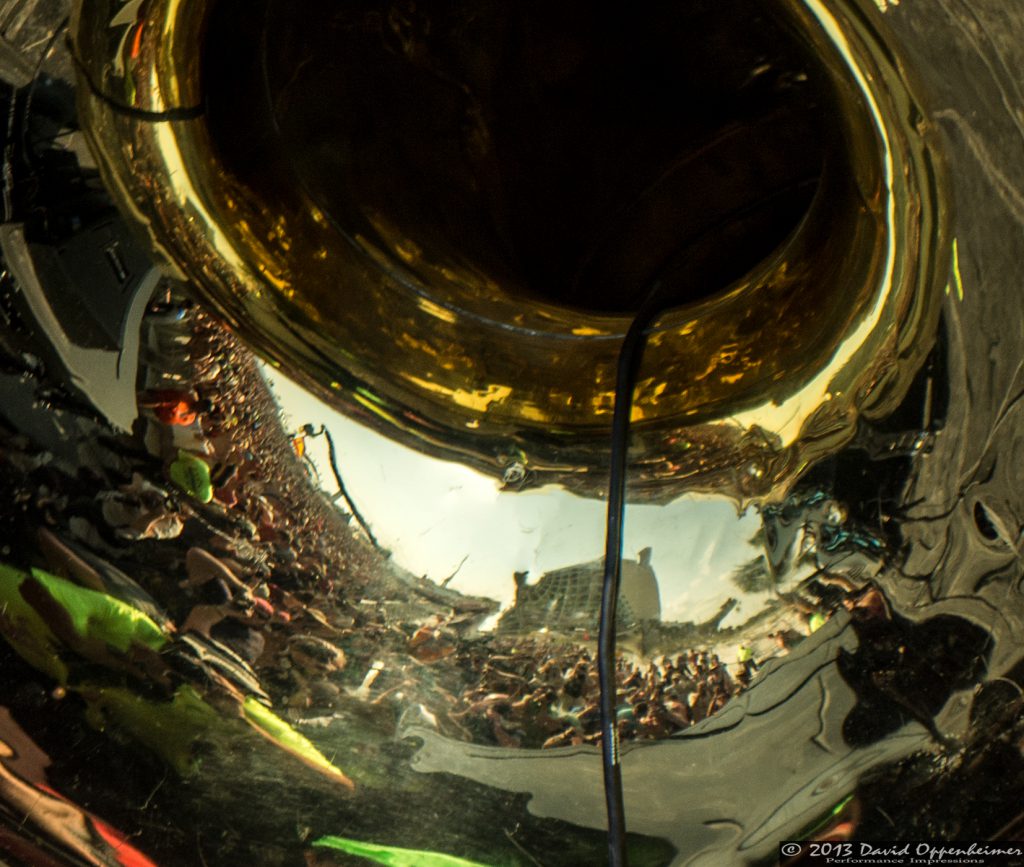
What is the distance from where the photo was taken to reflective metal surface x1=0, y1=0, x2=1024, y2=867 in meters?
0.74

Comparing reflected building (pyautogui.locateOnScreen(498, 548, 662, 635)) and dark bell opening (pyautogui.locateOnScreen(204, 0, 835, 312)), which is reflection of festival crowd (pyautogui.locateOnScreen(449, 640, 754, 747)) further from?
dark bell opening (pyautogui.locateOnScreen(204, 0, 835, 312))

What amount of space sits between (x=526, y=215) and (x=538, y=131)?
9cm

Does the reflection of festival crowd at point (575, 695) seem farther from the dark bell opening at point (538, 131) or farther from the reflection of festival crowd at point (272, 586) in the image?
the dark bell opening at point (538, 131)

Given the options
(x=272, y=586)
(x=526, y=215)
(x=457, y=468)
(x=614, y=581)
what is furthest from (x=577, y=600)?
(x=526, y=215)

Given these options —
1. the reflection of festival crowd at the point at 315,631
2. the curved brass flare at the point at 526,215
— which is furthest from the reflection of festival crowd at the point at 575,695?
the curved brass flare at the point at 526,215

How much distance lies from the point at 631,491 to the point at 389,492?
0.22 meters

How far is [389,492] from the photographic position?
36.8 inches

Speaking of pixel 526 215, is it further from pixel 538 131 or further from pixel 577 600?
pixel 577 600

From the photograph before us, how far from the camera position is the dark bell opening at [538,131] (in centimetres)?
84

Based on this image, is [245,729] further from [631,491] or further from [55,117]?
[55,117]

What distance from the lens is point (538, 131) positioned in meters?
0.96

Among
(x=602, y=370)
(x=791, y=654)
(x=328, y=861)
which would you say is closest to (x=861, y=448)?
(x=791, y=654)

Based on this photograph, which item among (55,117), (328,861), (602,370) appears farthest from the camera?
(602,370)

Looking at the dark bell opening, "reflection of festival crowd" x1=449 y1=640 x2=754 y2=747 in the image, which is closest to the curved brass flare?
the dark bell opening
